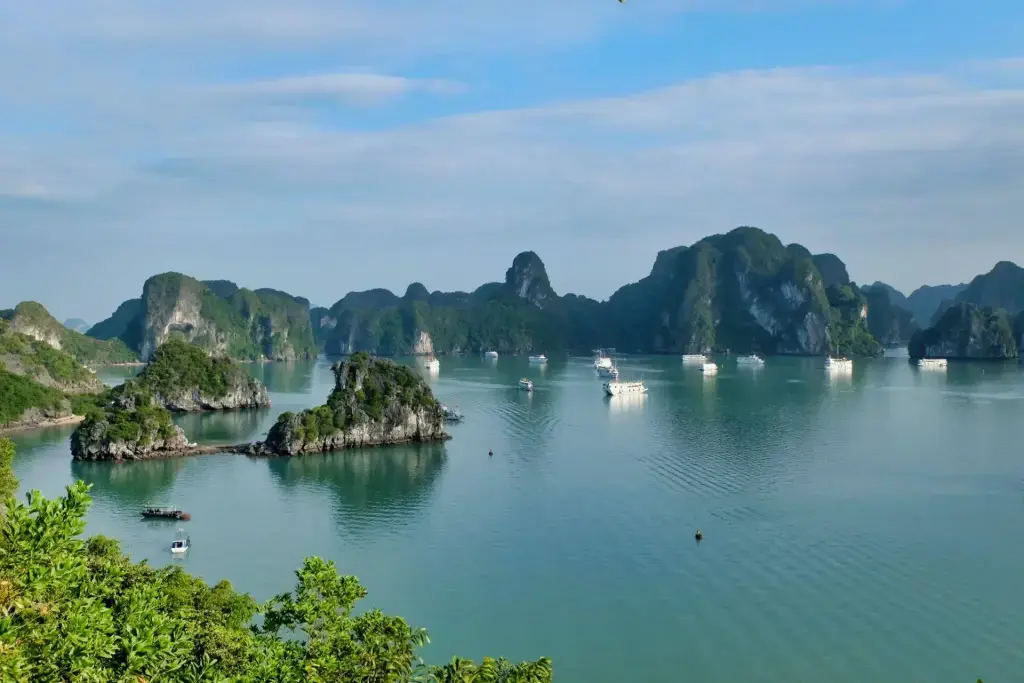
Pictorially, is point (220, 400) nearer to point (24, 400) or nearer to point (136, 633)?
point (24, 400)

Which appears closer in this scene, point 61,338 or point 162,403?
point 162,403

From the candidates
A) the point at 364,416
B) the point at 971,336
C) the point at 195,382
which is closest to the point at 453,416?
the point at 364,416

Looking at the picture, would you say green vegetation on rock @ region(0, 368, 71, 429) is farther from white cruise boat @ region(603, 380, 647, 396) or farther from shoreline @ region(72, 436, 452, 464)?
white cruise boat @ region(603, 380, 647, 396)

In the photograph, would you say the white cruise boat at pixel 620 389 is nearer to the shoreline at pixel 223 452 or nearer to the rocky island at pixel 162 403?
the rocky island at pixel 162 403

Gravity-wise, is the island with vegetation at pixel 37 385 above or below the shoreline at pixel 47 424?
above

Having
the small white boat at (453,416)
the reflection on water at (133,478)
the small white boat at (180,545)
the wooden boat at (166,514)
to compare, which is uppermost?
the small white boat at (453,416)

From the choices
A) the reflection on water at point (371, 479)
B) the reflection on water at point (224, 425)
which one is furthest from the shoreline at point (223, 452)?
the reflection on water at point (224, 425)
